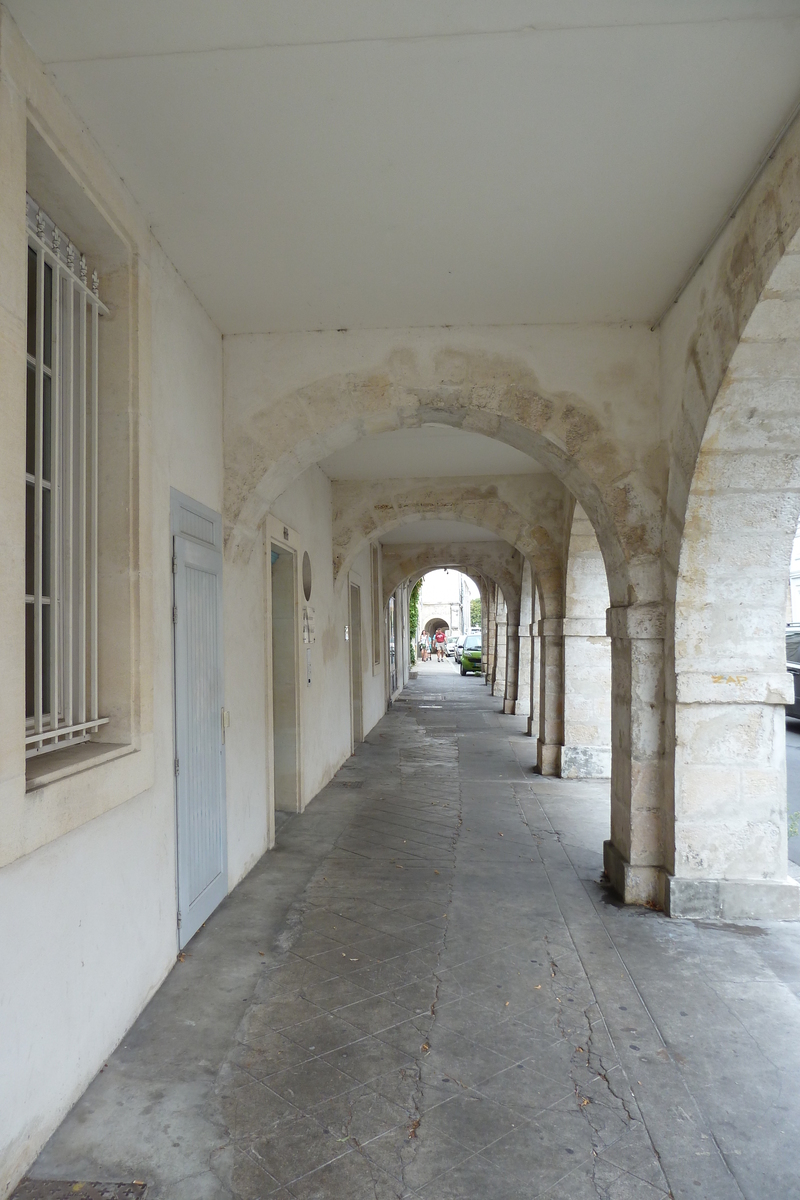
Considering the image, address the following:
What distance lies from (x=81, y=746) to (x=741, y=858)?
10.6 feet

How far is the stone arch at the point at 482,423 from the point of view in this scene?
169 inches

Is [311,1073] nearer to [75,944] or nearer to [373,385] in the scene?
[75,944]

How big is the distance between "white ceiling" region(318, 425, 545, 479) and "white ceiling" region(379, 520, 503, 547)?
4113mm

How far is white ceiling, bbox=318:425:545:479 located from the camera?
675cm

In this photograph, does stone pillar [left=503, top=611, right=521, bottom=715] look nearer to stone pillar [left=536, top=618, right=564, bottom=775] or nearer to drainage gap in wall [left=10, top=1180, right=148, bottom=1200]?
stone pillar [left=536, top=618, right=564, bottom=775]

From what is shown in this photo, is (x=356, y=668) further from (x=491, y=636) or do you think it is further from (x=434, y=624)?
(x=434, y=624)

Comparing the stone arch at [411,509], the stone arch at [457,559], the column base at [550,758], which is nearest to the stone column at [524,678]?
the stone arch at [457,559]

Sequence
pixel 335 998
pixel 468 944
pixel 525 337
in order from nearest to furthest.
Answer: pixel 335 998, pixel 468 944, pixel 525 337

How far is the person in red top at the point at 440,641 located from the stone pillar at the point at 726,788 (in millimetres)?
40365

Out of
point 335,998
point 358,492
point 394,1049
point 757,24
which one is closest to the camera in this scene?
point 757,24

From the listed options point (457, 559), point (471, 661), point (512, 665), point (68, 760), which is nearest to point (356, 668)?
point (457, 559)

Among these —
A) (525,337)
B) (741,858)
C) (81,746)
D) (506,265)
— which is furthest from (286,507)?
(741,858)

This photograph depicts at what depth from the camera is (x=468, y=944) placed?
3680mm

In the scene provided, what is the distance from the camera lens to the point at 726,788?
4.01 metres
